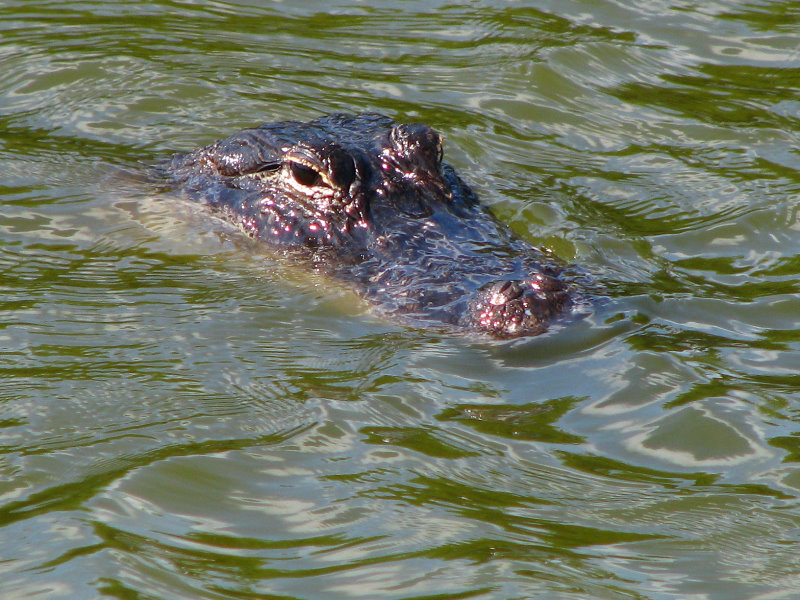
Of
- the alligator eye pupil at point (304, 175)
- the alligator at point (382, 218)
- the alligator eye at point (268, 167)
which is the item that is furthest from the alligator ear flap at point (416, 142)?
the alligator eye at point (268, 167)

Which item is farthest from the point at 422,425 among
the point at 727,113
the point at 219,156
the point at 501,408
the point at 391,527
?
the point at 727,113

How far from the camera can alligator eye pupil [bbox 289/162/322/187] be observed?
248 inches

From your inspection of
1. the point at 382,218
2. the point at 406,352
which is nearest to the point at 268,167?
the point at 382,218

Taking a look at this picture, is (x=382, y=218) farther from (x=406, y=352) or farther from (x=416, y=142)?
(x=406, y=352)

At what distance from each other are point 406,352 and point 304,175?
167 centimetres

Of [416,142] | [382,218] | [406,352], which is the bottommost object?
[406,352]

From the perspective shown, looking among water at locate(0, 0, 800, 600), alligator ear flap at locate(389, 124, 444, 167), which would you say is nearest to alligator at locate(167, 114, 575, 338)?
alligator ear flap at locate(389, 124, 444, 167)

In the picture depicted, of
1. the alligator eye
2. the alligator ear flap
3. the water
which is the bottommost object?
the water

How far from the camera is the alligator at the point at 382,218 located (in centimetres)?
541

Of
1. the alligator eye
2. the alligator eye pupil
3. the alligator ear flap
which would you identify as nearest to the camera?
the alligator eye pupil

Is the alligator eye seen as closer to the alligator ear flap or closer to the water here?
the water

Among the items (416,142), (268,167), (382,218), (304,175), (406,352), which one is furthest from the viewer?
(268,167)

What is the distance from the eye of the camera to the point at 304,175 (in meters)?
6.36

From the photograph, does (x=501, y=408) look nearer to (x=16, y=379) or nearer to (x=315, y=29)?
(x=16, y=379)
